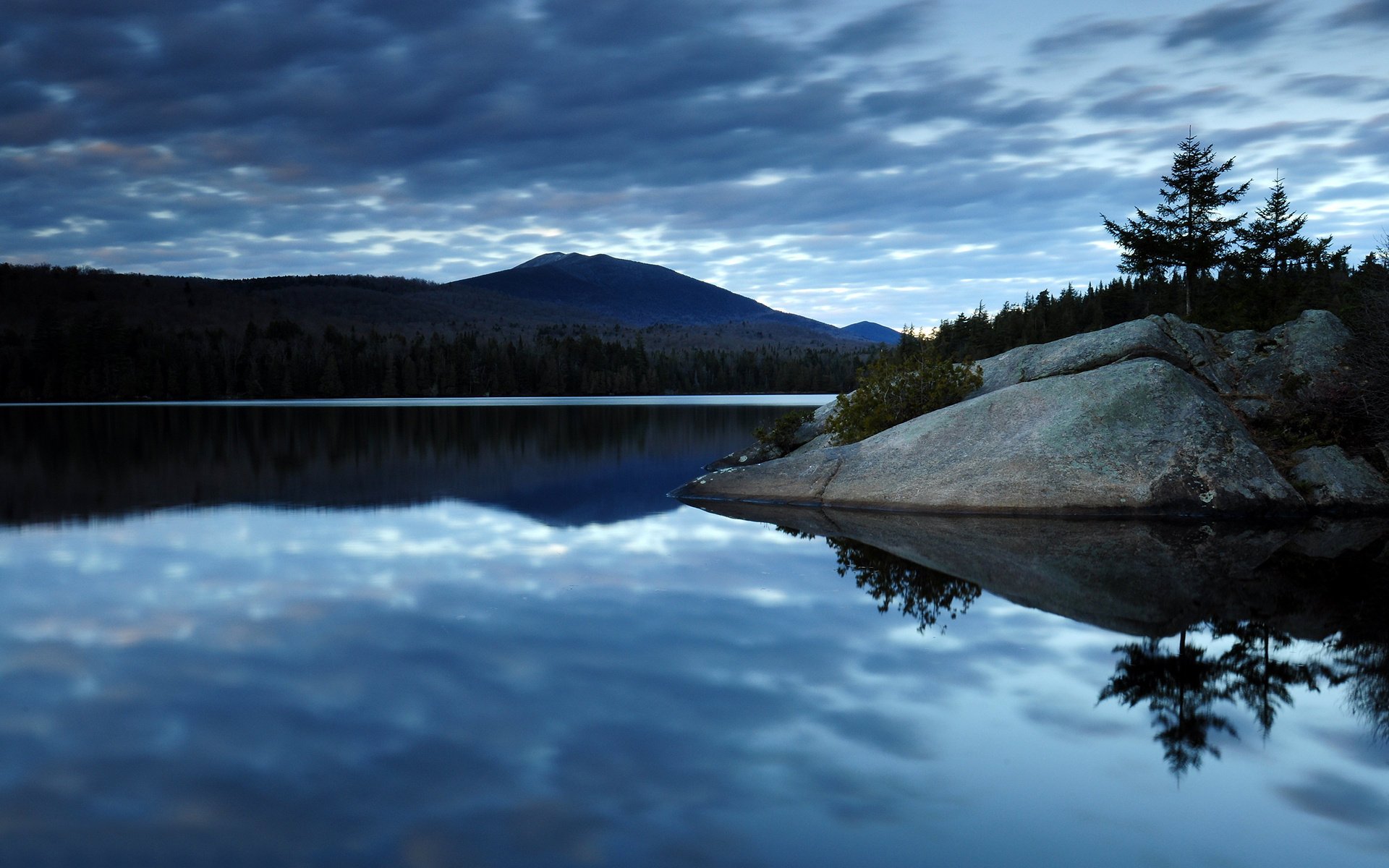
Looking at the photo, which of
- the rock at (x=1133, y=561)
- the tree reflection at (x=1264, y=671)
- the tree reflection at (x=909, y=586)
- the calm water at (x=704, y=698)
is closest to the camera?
the calm water at (x=704, y=698)

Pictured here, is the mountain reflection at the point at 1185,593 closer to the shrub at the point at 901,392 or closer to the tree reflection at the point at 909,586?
the tree reflection at the point at 909,586

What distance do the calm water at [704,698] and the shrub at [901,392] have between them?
9356 millimetres

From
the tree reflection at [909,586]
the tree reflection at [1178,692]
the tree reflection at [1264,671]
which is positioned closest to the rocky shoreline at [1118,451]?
the tree reflection at [909,586]

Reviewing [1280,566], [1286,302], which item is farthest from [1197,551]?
[1286,302]

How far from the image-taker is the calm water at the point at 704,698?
16.9ft

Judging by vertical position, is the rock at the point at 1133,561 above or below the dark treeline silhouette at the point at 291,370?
below

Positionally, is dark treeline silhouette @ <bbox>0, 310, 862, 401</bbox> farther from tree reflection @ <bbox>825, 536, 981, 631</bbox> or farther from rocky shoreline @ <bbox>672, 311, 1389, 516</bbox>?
tree reflection @ <bbox>825, 536, 981, 631</bbox>

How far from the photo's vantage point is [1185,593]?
10.9 meters

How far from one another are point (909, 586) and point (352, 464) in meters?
25.6

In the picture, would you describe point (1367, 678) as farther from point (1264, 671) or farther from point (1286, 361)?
point (1286, 361)

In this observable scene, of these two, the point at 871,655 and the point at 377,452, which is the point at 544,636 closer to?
the point at 871,655

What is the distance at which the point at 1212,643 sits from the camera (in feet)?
28.9

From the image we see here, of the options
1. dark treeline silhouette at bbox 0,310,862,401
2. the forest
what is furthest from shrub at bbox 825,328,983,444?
dark treeline silhouette at bbox 0,310,862,401

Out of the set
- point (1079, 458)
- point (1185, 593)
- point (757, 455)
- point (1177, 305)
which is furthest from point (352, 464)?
point (1177, 305)
